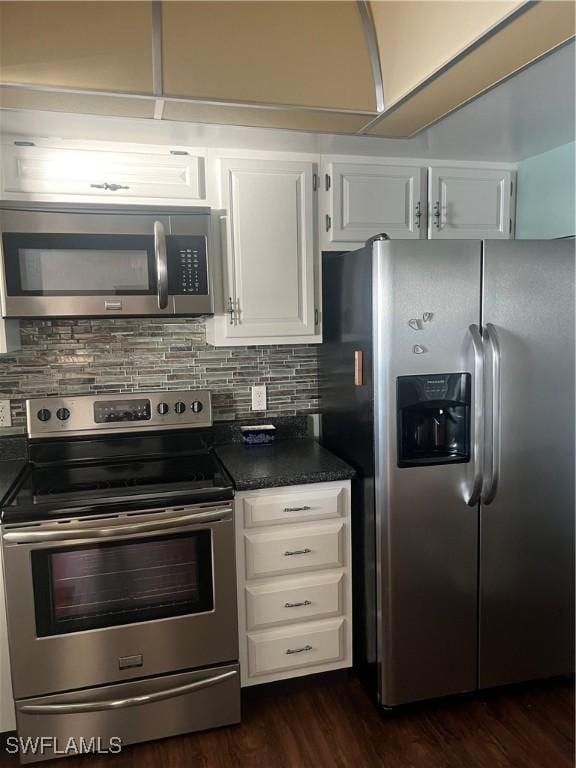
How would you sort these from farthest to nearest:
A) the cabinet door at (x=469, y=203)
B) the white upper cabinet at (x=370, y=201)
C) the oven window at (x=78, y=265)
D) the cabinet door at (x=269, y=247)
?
the cabinet door at (x=469, y=203)
the white upper cabinet at (x=370, y=201)
the cabinet door at (x=269, y=247)
the oven window at (x=78, y=265)

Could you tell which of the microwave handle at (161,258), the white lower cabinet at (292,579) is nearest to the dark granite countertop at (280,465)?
the white lower cabinet at (292,579)

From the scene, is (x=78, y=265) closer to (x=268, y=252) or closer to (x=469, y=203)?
(x=268, y=252)

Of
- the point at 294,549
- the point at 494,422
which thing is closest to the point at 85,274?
the point at 294,549

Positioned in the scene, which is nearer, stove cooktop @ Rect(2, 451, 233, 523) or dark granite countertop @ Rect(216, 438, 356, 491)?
stove cooktop @ Rect(2, 451, 233, 523)

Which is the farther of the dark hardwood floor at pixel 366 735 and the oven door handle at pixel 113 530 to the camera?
the dark hardwood floor at pixel 366 735

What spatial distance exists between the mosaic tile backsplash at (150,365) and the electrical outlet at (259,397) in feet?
0.08

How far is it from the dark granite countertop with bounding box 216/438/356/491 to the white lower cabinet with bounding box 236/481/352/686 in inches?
1.7

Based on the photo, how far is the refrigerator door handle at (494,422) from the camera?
2.03 meters

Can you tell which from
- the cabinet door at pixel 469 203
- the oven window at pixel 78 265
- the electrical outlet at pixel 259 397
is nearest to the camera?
the oven window at pixel 78 265

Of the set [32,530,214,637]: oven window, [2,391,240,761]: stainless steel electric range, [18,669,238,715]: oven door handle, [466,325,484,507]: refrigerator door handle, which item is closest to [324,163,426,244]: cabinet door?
[466,325,484,507]: refrigerator door handle

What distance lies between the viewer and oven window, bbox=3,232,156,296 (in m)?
2.06

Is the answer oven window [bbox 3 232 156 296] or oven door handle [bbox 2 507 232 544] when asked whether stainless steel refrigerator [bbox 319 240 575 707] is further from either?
oven window [bbox 3 232 156 296]

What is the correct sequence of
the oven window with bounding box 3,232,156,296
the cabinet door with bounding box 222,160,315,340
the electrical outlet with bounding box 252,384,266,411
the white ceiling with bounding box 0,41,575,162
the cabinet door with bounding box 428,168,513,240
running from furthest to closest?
the electrical outlet with bounding box 252,384,266,411 → the cabinet door with bounding box 428,168,513,240 → the cabinet door with bounding box 222,160,315,340 → the oven window with bounding box 3,232,156,296 → the white ceiling with bounding box 0,41,575,162

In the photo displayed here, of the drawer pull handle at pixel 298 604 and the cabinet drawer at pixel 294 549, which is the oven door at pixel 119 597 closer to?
the cabinet drawer at pixel 294 549
